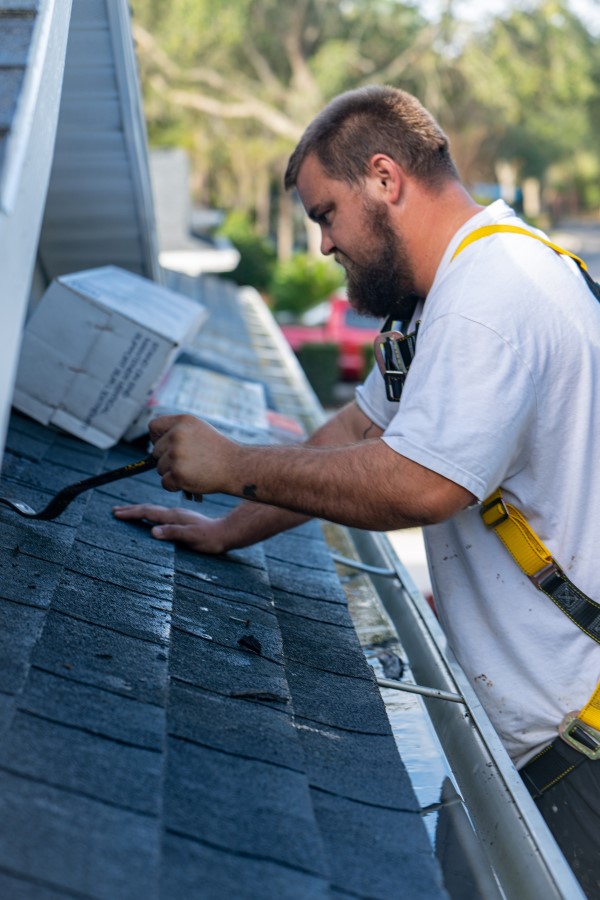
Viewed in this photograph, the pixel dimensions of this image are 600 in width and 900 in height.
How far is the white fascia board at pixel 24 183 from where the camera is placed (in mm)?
1262

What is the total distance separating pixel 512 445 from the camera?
2135 millimetres

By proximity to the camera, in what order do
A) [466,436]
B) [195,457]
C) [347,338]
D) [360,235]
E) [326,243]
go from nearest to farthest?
1. [466,436]
2. [195,457]
3. [360,235]
4. [326,243]
5. [347,338]

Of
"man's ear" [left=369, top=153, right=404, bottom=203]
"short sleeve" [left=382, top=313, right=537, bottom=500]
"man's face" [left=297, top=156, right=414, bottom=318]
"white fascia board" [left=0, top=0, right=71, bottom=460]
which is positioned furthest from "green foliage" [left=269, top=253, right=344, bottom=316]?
"white fascia board" [left=0, top=0, right=71, bottom=460]

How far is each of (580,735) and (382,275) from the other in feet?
4.05

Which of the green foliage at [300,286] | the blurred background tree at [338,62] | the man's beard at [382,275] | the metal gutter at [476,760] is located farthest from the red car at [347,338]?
the man's beard at [382,275]

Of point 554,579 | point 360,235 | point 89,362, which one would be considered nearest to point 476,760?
point 554,579

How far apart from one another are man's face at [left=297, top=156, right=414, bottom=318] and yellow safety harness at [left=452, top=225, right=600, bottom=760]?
0.87 ft

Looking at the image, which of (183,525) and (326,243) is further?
(183,525)

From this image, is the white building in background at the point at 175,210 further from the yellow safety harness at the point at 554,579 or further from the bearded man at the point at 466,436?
the yellow safety harness at the point at 554,579

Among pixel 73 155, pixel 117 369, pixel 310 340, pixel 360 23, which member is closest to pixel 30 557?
pixel 117 369

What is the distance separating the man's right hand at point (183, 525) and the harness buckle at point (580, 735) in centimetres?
106

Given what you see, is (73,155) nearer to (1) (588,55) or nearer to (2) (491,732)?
(2) (491,732)

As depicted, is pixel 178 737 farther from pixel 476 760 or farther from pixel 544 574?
pixel 544 574

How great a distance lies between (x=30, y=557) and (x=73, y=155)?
2929 millimetres
